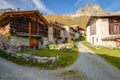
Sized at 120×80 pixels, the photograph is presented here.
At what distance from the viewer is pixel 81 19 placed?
153000mm

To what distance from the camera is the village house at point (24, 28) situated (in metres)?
26.8

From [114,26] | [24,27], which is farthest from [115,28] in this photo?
[24,27]

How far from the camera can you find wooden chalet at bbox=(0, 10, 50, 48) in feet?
88.1

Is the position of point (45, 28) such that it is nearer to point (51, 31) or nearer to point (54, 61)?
point (51, 31)

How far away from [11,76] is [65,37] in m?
46.5

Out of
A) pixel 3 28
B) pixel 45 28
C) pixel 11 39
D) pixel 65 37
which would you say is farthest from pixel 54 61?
pixel 65 37

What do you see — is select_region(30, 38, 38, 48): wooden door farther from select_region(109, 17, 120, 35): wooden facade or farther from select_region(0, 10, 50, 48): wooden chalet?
select_region(109, 17, 120, 35): wooden facade

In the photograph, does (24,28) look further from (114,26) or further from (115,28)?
(115,28)

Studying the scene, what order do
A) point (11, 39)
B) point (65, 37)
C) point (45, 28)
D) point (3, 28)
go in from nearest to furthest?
1. point (11, 39)
2. point (3, 28)
3. point (45, 28)
4. point (65, 37)

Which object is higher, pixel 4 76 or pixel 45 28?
pixel 45 28

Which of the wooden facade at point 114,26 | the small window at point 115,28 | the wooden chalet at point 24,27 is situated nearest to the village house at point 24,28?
the wooden chalet at point 24,27

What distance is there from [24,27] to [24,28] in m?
0.18

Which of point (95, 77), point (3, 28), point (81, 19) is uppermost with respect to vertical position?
point (81, 19)

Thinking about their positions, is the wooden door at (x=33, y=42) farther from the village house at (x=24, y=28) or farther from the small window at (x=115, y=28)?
the small window at (x=115, y=28)
